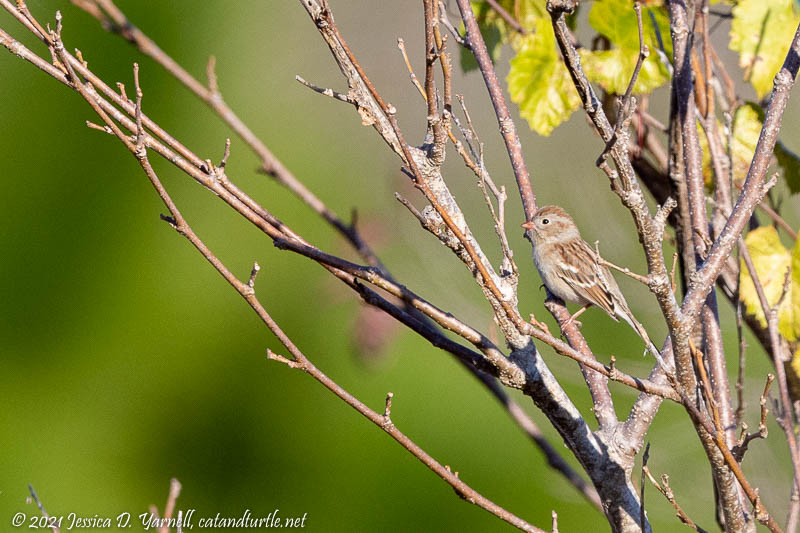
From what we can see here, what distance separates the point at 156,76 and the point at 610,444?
3.17 meters

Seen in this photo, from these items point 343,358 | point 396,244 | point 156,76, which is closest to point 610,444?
point 343,358

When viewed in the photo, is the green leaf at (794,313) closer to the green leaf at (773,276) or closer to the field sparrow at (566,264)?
the green leaf at (773,276)

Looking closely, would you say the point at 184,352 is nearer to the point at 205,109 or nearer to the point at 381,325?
the point at 381,325

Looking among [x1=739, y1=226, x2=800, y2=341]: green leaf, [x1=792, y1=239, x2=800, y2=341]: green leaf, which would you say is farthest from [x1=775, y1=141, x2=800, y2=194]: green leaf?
[x1=792, y1=239, x2=800, y2=341]: green leaf

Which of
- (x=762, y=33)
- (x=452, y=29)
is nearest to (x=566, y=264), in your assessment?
(x=762, y=33)

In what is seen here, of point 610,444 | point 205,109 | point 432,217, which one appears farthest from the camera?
point 205,109

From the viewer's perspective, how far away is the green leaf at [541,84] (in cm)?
250

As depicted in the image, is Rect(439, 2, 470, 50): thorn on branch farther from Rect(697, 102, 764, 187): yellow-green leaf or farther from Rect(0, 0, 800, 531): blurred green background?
Rect(0, 0, 800, 531): blurred green background

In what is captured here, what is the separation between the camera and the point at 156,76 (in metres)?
3.91

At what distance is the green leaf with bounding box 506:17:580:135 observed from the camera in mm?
2500

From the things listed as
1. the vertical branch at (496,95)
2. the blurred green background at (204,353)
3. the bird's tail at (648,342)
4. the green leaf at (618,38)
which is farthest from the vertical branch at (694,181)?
the blurred green background at (204,353)

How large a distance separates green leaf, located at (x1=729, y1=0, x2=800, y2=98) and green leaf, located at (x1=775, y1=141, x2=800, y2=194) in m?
0.24

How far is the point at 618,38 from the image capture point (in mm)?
2465

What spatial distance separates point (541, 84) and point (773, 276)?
954 millimetres
